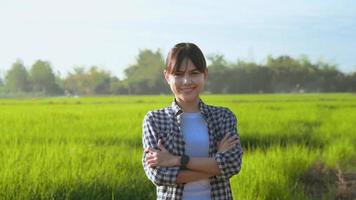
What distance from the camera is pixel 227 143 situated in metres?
1.94

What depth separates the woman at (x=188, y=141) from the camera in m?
1.89

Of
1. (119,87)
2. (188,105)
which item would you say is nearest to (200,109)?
(188,105)

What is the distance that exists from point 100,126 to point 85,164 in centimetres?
496

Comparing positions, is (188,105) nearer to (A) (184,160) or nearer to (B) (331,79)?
(A) (184,160)

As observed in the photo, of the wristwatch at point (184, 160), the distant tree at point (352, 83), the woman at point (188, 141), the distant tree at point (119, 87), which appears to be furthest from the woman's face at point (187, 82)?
the distant tree at point (119, 87)

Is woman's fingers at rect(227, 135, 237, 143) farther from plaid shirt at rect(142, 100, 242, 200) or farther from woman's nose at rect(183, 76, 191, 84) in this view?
woman's nose at rect(183, 76, 191, 84)

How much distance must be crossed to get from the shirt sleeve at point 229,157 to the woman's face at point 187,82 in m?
0.15

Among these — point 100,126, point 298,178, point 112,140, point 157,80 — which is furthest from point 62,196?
point 157,80

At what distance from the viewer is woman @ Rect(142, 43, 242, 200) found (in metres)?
1.89

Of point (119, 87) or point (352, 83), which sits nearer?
point (352, 83)

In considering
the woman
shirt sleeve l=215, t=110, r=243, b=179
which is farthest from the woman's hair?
shirt sleeve l=215, t=110, r=243, b=179

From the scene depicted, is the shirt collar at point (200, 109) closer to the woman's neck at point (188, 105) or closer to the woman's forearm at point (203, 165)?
the woman's neck at point (188, 105)

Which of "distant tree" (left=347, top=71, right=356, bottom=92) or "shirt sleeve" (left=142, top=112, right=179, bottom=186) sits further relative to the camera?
"distant tree" (left=347, top=71, right=356, bottom=92)

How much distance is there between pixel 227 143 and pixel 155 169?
283 millimetres
